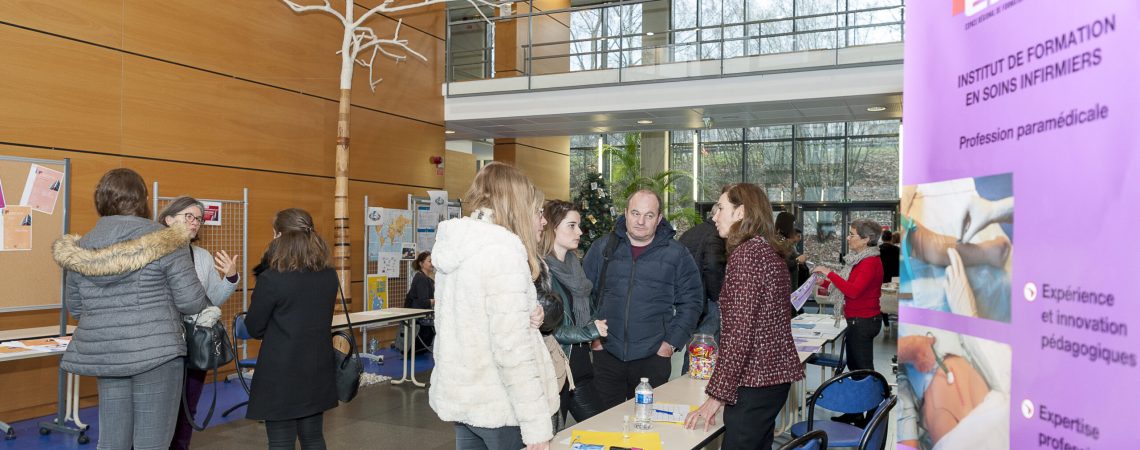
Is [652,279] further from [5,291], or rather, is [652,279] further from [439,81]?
[439,81]

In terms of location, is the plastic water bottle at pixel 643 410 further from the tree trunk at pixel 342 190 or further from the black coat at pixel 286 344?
the tree trunk at pixel 342 190

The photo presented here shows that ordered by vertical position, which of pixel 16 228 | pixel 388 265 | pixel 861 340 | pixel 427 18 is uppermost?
pixel 427 18

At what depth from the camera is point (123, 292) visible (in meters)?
2.98

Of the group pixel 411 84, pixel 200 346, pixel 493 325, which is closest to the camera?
pixel 493 325

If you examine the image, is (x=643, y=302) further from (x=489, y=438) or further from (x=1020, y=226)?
(x=1020, y=226)

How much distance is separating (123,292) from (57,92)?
139 inches

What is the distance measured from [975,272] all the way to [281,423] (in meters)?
2.91

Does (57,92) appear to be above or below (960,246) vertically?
above

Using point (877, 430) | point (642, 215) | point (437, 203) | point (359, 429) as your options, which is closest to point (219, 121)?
point (437, 203)

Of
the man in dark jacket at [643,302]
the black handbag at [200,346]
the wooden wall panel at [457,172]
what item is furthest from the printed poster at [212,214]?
the wooden wall panel at [457,172]

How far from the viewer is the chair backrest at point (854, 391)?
356 cm

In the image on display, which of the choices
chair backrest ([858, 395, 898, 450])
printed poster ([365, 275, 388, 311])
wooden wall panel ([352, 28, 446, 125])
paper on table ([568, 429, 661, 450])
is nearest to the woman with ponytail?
paper on table ([568, 429, 661, 450])

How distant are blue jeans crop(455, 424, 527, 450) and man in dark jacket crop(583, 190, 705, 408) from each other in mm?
1457

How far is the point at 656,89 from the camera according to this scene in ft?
29.4
